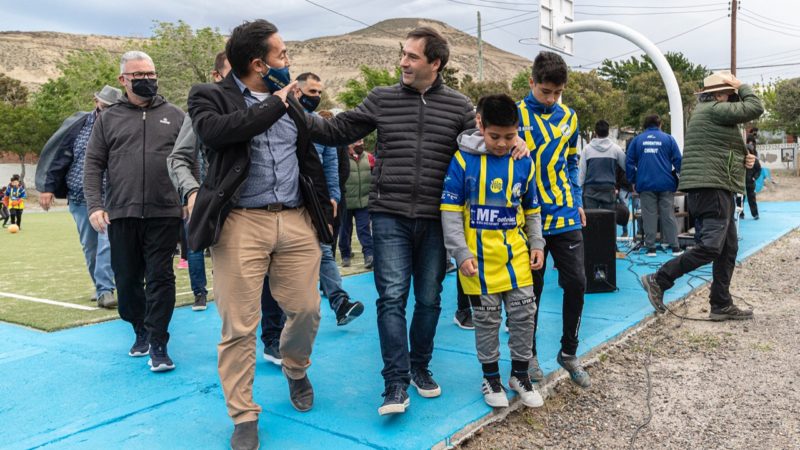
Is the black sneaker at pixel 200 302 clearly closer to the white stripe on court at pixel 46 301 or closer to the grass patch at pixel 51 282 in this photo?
the grass patch at pixel 51 282

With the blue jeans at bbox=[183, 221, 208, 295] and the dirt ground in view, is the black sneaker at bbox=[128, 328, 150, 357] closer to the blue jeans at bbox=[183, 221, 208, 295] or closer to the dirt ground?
the blue jeans at bbox=[183, 221, 208, 295]

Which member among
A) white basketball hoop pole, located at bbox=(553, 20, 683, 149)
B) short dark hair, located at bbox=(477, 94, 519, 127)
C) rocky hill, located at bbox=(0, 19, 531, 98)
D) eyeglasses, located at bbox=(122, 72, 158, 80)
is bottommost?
short dark hair, located at bbox=(477, 94, 519, 127)

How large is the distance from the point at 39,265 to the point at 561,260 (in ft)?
30.5

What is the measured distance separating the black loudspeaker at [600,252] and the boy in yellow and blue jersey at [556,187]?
111 inches

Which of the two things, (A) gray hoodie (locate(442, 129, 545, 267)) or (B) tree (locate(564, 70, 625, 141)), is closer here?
(A) gray hoodie (locate(442, 129, 545, 267))

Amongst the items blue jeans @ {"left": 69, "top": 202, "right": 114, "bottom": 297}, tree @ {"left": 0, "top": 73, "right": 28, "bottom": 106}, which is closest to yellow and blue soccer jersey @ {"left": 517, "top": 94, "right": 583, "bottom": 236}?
blue jeans @ {"left": 69, "top": 202, "right": 114, "bottom": 297}

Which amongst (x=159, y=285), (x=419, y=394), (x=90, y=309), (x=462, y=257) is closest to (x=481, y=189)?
(x=462, y=257)

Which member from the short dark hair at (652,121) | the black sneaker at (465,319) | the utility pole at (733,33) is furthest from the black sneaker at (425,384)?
the utility pole at (733,33)

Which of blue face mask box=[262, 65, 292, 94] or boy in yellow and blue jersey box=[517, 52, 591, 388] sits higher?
blue face mask box=[262, 65, 292, 94]

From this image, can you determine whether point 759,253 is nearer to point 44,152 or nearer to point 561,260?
point 561,260

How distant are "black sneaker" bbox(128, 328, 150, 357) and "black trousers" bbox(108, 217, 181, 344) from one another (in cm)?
24

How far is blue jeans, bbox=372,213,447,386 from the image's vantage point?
10.9 feet

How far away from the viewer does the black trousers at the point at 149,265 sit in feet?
13.6

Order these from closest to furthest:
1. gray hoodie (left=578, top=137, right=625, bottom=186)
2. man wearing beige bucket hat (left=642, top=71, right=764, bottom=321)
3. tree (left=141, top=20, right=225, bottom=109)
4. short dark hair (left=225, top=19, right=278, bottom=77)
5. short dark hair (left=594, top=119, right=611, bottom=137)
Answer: short dark hair (left=225, top=19, right=278, bottom=77), man wearing beige bucket hat (left=642, top=71, right=764, bottom=321), gray hoodie (left=578, top=137, right=625, bottom=186), short dark hair (left=594, top=119, right=611, bottom=137), tree (left=141, top=20, right=225, bottom=109)
